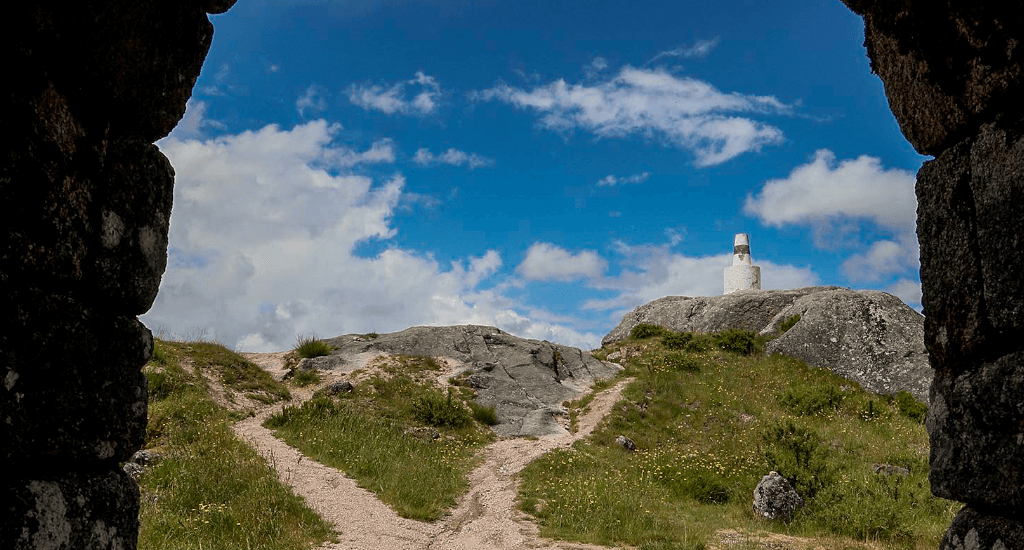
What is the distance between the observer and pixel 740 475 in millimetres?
13883

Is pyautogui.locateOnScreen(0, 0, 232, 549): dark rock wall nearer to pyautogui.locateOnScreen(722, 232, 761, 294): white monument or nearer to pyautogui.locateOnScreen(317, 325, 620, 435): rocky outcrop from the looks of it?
pyautogui.locateOnScreen(317, 325, 620, 435): rocky outcrop

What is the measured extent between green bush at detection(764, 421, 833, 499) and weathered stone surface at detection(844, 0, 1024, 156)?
32.5 ft

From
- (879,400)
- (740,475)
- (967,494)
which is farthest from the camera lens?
(879,400)

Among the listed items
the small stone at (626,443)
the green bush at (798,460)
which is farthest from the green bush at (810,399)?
the small stone at (626,443)

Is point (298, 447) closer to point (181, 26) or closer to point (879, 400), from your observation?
point (181, 26)

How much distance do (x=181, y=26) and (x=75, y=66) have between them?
0.99 metres

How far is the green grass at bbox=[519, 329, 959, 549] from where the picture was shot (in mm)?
11039

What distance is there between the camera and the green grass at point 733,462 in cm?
1104

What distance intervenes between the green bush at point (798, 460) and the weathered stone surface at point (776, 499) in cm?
49

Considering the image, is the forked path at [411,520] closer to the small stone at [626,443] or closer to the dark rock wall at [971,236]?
the small stone at [626,443]

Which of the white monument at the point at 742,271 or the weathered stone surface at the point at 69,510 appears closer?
the weathered stone surface at the point at 69,510

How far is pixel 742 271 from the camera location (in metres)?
39.7

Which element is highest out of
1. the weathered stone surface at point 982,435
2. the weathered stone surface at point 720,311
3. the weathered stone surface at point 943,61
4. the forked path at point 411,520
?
the weathered stone surface at point 720,311

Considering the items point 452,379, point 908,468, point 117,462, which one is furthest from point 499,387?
point 117,462
